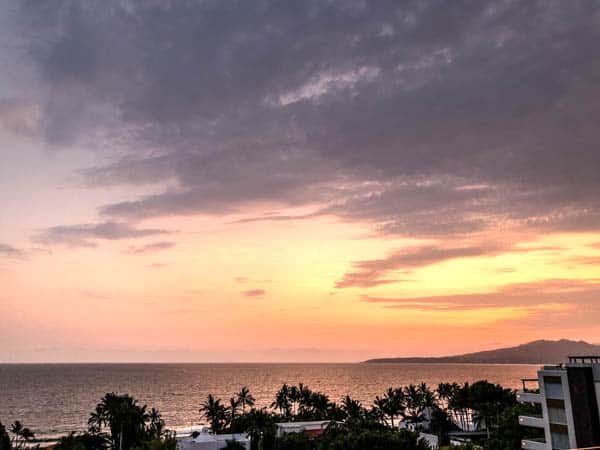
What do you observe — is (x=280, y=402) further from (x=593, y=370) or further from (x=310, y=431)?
(x=593, y=370)

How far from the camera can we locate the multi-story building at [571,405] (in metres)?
46.2

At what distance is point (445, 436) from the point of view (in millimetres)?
90625

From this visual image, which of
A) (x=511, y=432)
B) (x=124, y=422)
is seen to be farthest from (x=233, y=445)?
(x=511, y=432)

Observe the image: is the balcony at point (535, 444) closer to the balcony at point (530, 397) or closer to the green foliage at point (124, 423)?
the balcony at point (530, 397)

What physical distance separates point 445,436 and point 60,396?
157702mm

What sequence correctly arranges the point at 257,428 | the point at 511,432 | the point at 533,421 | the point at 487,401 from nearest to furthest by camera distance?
the point at 533,421
the point at 511,432
the point at 257,428
the point at 487,401

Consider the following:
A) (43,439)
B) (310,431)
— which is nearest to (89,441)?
(310,431)

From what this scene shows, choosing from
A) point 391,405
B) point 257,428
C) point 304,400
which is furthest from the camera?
point 304,400

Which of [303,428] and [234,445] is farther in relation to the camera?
[303,428]

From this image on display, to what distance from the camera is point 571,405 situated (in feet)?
154

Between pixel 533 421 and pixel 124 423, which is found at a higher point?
pixel 533 421

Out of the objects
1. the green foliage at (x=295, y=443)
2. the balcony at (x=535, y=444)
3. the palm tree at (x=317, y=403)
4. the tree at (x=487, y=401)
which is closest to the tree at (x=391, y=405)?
A: the palm tree at (x=317, y=403)

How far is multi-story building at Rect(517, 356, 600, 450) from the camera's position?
46219 mm

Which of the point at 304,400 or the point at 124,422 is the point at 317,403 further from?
the point at 124,422
